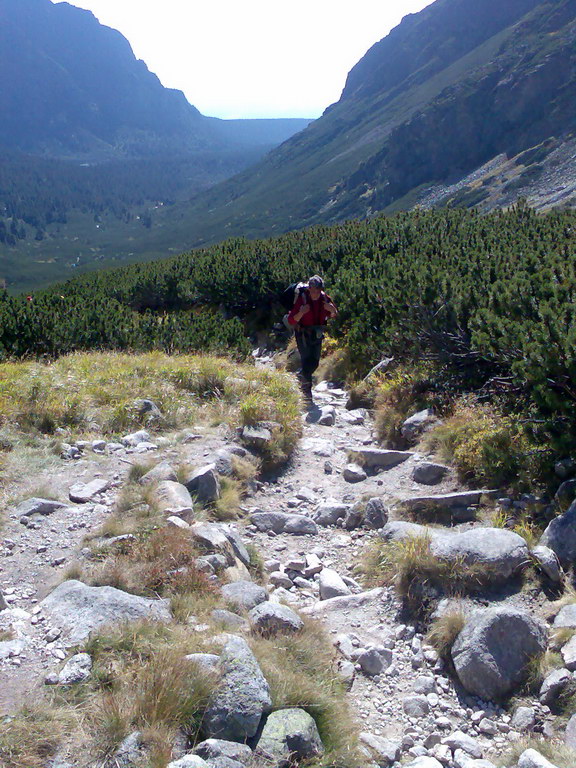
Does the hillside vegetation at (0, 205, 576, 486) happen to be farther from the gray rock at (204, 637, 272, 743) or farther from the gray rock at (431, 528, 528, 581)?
the gray rock at (204, 637, 272, 743)

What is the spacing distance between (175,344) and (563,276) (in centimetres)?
723

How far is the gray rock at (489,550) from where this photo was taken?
4.65m

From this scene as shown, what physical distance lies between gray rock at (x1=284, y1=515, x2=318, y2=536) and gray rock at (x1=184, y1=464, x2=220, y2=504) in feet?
2.21

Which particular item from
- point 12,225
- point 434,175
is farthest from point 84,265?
→ point 434,175

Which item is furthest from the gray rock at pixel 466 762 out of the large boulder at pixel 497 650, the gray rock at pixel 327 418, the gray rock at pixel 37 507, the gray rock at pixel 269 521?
the gray rock at pixel 327 418

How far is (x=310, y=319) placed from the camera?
32.0 feet

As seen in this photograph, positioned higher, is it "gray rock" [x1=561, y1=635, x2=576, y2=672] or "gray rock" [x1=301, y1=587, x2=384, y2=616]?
"gray rock" [x1=561, y1=635, x2=576, y2=672]

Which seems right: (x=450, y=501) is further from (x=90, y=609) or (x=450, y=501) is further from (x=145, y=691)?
(x=145, y=691)

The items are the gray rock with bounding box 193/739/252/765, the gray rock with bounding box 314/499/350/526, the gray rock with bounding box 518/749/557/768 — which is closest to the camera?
the gray rock with bounding box 193/739/252/765

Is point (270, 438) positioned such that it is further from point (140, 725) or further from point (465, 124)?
point (465, 124)

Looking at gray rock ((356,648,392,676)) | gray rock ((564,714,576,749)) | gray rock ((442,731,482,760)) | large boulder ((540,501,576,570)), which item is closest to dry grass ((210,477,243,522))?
gray rock ((356,648,392,676))

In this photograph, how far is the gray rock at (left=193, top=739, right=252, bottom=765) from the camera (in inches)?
113

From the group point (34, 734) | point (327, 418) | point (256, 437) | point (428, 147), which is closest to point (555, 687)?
point (34, 734)

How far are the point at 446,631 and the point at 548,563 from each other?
3.12 feet
